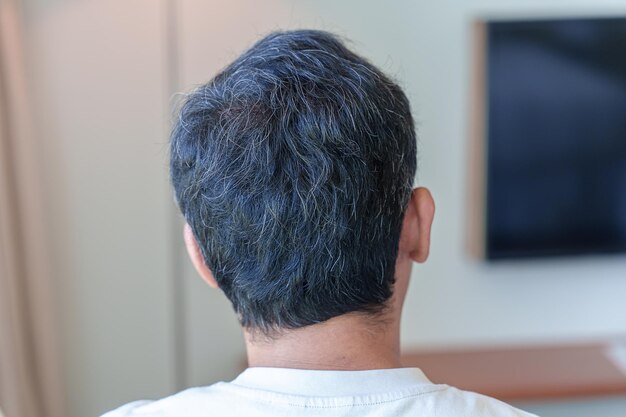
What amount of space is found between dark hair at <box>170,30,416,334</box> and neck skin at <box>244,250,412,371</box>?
0.05 feet

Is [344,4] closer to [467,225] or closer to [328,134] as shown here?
[467,225]

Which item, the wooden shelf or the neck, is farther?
the wooden shelf

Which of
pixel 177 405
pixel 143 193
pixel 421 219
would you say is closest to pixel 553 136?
pixel 143 193

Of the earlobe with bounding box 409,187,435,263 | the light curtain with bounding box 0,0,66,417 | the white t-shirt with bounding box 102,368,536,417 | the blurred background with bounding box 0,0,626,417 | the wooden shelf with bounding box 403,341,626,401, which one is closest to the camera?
the white t-shirt with bounding box 102,368,536,417

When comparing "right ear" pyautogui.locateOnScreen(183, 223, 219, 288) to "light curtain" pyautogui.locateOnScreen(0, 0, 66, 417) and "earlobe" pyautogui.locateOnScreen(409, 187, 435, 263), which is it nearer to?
"earlobe" pyautogui.locateOnScreen(409, 187, 435, 263)

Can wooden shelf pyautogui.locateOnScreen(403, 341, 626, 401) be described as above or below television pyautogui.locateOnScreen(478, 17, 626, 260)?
below

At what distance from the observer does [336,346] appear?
878 mm

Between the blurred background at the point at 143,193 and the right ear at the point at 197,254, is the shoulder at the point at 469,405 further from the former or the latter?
the blurred background at the point at 143,193

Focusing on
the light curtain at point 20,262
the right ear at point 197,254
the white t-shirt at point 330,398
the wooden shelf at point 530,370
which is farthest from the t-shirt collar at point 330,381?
the wooden shelf at point 530,370

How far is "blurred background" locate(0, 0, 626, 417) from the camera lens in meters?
2.08

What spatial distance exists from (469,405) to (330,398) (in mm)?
150

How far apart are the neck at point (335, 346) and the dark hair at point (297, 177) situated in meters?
0.01

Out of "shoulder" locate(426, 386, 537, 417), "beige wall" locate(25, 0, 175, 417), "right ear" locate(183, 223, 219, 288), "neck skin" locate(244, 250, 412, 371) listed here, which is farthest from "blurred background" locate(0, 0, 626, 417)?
"shoulder" locate(426, 386, 537, 417)

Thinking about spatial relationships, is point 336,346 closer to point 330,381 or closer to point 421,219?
point 330,381
